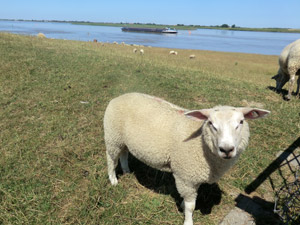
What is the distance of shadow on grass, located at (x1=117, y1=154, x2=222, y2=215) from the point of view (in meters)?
3.34

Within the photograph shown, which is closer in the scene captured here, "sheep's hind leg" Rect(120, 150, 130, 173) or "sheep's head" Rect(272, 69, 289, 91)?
"sheep's hind leg" Rect(120, 150, 130, 173)

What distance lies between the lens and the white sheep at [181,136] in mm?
2299

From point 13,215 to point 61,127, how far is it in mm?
2321

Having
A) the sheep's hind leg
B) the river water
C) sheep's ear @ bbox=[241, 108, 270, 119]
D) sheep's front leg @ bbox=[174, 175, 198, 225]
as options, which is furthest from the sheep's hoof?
the river water

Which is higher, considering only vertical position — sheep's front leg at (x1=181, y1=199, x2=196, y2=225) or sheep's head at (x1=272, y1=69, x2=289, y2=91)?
sheep's head at (x1=272, y1=69, x2=289, y2=91)

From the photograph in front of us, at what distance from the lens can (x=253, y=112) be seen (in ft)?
7.91

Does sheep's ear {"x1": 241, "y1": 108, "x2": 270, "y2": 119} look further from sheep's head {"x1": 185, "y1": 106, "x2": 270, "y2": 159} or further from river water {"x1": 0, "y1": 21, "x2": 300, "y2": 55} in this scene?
river water {"x1": 0, "y1": 21, "x2": 300, "y2": 55}

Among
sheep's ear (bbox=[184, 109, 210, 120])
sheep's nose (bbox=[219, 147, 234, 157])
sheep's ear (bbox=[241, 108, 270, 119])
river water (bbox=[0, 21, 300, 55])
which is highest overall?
sheep's ear (bbox=[241, 108, 270, 119])

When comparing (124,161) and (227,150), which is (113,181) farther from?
(227,150)

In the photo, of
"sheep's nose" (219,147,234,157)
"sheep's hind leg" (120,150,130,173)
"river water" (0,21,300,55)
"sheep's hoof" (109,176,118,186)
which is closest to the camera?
"sheep's nose" (219,147,234,157)

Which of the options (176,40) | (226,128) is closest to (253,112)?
(226,128)

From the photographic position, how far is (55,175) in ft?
11.9

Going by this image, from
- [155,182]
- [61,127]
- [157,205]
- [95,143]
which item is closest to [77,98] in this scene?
[61,127]

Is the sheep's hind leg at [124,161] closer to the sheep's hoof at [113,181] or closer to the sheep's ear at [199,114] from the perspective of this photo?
the sheep's hoof at [113,181]
